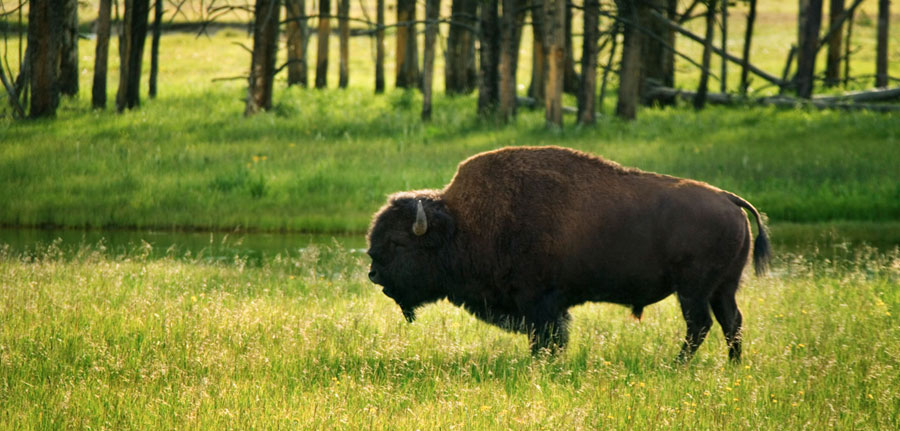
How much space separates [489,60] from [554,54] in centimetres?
302

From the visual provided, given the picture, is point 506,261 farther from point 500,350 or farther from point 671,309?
point 671,309

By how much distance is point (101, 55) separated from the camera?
870 inches

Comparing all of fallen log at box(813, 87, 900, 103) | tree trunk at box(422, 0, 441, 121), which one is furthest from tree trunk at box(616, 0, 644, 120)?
fallen log at box(813, 87, 900, 103)

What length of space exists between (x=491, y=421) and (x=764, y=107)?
1951cm

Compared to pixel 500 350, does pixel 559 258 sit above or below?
above

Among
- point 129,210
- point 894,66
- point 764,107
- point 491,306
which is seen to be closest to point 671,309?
point 491,306

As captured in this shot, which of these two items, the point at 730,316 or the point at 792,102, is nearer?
the point at 730,316

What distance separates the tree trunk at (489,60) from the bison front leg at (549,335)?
→ 14.8m

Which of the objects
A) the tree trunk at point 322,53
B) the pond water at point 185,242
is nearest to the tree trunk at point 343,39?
the tree trunk at point 322,53

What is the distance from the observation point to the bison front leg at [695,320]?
7129 millimetres

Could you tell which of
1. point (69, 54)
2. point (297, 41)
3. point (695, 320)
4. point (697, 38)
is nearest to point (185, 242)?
point (695, 320)

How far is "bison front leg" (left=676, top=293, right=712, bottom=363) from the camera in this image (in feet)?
23.4

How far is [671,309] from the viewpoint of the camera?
30.7ft

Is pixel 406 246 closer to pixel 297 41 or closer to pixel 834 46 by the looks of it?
pixel 297 41
